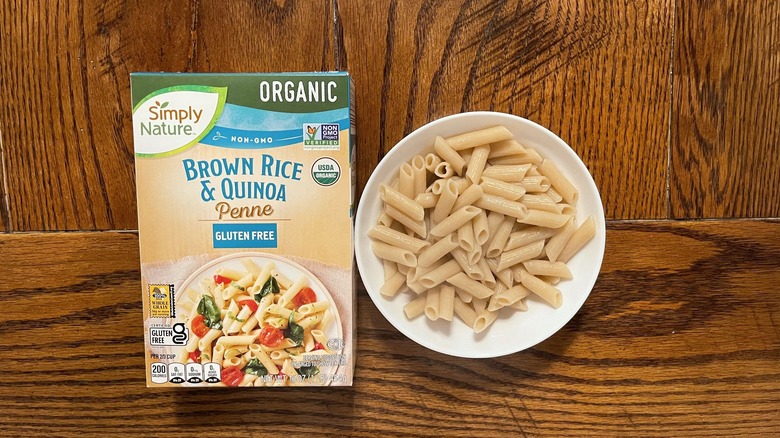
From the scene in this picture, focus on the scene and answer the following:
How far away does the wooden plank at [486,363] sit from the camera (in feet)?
3.56

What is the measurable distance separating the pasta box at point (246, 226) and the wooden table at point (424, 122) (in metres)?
0.11

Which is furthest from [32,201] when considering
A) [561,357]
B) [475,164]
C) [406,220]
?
[561,357]

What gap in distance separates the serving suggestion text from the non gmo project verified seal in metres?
0.04

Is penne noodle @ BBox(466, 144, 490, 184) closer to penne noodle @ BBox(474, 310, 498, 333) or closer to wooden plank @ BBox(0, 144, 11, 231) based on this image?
penne noodle @ BBox(474, 310, 498, 333)

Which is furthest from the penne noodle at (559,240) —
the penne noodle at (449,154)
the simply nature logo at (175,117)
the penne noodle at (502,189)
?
the simply nature logo at (175,117)

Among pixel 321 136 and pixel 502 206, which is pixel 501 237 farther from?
pixel 321 136

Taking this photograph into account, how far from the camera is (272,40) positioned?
104 centimetres

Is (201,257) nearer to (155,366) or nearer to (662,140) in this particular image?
(155,366)

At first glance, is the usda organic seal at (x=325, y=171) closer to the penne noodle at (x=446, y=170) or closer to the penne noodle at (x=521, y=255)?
the penne noodle at (x=446, y=170)

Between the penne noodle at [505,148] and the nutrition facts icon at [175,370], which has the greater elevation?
the penne noodle at [505,148]

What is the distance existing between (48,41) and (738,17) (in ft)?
4.43

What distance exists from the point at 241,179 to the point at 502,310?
0.56 metres

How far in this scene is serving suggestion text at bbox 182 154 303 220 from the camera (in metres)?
0.96

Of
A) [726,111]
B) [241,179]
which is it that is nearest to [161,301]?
[241,179]
